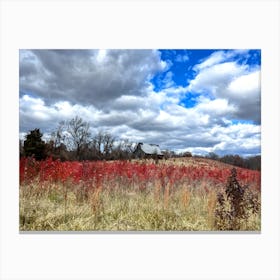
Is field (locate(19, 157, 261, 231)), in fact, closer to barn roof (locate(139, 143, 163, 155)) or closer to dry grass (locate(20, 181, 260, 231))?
dry grass (locate(20, 181, 260, 231))

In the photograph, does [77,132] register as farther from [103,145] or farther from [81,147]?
[103,145]

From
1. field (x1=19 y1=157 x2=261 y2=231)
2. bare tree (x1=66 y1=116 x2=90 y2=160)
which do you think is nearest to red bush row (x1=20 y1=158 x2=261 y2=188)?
field (x1=19 y1=157 x2=261 y2=231)

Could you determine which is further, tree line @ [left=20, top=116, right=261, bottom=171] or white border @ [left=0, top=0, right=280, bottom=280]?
tree line @ [left=20, top=116, right=261, bottom=171]

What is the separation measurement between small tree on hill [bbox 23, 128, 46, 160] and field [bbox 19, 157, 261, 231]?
0.09 meters

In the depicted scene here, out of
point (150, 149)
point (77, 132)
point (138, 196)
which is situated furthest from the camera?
point (138, 196)

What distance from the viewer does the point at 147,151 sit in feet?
12.3

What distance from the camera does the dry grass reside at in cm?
358

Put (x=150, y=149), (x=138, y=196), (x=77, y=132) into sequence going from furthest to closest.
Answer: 1. (x=138, y=196)
2. (x=150, y=149)
3. (x=77, y=132)
